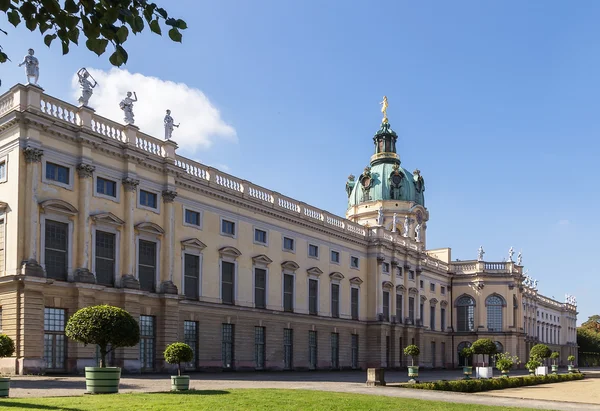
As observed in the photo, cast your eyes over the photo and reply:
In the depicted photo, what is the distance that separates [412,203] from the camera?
92.6 metres

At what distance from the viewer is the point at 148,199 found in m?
42.1

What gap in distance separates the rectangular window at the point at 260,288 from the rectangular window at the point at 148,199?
1143 centimetres

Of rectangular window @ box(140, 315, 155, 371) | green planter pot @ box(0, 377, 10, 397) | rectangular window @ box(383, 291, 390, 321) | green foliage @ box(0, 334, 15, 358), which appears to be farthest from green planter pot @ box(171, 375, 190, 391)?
rectangular window @ box(383, 291, 390, 321)

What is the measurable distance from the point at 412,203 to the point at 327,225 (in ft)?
113

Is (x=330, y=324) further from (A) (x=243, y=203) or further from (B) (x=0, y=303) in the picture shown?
(B) (x=0, y=303)

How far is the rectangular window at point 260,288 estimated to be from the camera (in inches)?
2025

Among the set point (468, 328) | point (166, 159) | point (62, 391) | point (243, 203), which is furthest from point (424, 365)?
point (62, 391)

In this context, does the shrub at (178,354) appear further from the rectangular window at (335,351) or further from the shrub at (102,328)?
the rectangular window at (335,351)

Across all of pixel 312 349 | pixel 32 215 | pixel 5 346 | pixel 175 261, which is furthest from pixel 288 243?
pixel 5 346

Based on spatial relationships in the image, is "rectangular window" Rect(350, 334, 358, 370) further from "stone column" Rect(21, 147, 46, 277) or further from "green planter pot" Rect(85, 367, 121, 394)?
"green planter pot" Rect(85, 367, 121, 394)

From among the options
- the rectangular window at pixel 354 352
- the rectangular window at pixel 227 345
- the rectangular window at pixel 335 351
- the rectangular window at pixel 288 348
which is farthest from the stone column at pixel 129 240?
the rectangular window at pixel 354 352

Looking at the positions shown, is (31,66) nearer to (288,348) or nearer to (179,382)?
(179,382)

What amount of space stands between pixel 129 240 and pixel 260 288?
1448 cm

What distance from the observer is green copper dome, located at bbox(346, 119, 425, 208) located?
305 ft
